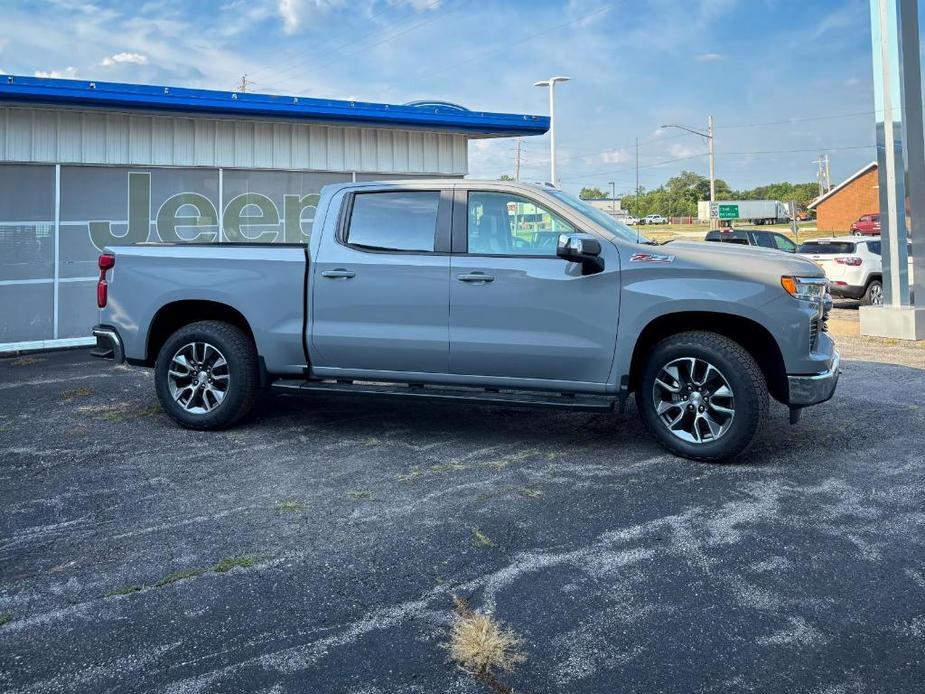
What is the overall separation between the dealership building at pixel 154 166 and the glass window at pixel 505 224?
689cm

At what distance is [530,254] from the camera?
20.0 feet

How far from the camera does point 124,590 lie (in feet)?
12.6

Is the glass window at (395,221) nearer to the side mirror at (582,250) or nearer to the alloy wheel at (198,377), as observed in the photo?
the side mirror at (582,250)

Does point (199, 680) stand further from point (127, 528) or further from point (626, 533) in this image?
point (626, 533)

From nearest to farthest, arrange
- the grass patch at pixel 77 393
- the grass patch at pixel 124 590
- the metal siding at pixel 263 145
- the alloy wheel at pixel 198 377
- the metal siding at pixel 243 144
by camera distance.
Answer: the grass patch at pixel 124 590 → the alloy wheel at pixel 198 377 → the grass patch at pixel 77 393 → the metal siding at pixel 243 144 → the metal siding at pixel 263 145

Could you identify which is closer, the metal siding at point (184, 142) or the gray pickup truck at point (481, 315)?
the gray pickup truck at point (481, 315)

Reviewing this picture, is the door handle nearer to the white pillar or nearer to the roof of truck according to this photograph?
the roof of truck

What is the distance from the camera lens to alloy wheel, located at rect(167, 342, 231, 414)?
6805mm

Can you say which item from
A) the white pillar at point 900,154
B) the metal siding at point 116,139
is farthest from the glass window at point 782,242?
the metal siding at point 116,139

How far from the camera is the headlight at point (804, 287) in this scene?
5.61m

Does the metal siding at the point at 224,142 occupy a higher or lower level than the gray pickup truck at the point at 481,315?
higher

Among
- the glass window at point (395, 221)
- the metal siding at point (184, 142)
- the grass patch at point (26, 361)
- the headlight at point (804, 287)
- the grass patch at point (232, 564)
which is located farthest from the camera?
the metal siding at point (184, 142)

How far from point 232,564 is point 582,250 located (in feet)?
9.91

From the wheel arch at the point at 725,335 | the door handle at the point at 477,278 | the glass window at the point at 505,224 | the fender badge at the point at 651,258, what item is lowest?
the wheel arch at the point at 725,335
